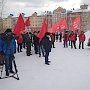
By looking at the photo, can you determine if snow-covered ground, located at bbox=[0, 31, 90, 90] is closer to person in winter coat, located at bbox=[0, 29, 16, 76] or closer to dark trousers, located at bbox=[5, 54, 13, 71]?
dark trousers, located at bbox=[5, 54, 13, 71]

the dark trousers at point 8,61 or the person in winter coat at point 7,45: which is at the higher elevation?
the person in winter coat at point 7,45

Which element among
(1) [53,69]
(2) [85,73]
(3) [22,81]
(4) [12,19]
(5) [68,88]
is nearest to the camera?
(5) [68,88]

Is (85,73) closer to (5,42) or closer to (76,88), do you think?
(76,88)

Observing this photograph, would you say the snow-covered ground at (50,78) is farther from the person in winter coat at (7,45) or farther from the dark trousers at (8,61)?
the person in winter coat at (7,45)

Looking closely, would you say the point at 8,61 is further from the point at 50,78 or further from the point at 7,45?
the point at 50,78

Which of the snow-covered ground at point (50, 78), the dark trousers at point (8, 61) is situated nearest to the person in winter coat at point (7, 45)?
the dark trousers at point (8, 61)

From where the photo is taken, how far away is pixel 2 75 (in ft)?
37.3

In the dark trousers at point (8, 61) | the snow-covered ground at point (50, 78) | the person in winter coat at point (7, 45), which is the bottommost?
the snow-covered ground at point (50, 78)

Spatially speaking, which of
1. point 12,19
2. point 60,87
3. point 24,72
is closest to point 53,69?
point 24,72

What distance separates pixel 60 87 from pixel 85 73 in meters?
2.80

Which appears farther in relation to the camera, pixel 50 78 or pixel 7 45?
pixel 50 78

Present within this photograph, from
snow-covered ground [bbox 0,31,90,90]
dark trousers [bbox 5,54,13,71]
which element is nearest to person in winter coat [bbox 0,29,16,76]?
dark trousers [bbox 5,54,13,71]

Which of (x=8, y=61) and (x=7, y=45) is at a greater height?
(x=7, y=45)

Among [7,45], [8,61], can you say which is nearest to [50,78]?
[8,61]
